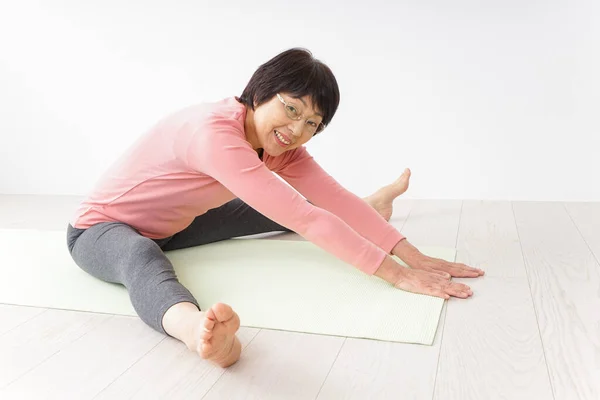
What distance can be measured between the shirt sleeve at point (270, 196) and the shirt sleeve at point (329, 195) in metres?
0.30

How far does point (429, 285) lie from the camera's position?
5.70 feet

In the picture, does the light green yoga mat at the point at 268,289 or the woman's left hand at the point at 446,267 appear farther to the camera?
the woman's left hand at the point at 446,267

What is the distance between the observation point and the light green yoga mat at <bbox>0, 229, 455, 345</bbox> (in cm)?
158

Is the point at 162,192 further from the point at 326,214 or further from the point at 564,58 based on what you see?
the point at 564,58

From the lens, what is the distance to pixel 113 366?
1.41 meters

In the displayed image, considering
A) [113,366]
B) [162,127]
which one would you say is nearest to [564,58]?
[162,127]

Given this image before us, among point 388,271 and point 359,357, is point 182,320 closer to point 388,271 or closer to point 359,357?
point 359,357

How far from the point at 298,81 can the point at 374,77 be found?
58.2 inches

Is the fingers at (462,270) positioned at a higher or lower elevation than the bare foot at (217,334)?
lower

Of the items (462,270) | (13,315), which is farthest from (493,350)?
(13,315)

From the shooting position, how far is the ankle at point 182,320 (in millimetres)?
1402

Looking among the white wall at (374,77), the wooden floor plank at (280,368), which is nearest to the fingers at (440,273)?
the wooden floor plank at (280,368)

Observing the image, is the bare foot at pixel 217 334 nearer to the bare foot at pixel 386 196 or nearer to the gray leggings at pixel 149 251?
the gray leggings at pixel 149 251

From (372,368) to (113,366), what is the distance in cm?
56
